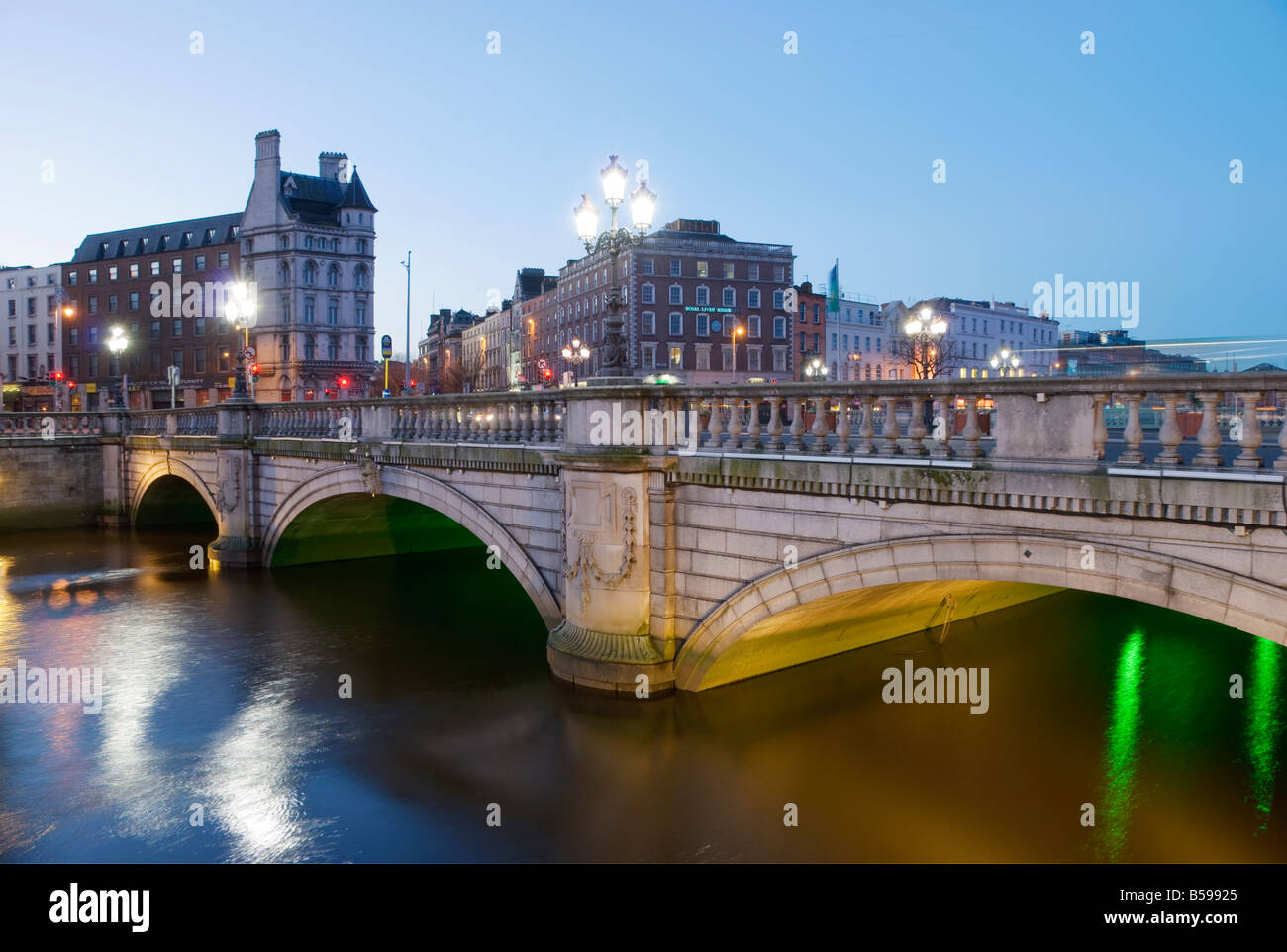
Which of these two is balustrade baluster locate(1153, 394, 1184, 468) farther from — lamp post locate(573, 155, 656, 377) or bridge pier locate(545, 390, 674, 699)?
lamp post locate(573, 155, 656, 377)

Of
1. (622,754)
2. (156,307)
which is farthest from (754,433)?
(156,307)

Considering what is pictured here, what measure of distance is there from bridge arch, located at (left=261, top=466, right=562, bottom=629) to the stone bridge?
55mm

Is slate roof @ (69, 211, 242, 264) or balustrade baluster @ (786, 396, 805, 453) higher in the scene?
slate roof @ (69, 211, 242, 264)

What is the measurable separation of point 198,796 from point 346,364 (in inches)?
2317

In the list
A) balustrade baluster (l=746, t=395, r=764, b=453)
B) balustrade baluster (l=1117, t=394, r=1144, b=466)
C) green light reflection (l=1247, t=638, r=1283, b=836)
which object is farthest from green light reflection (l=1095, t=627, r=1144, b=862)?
balustrade baluster (l=746, t=395, r=764, b=453)

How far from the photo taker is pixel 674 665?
45.4 ft

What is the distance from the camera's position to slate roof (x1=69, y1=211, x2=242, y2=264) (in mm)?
72750

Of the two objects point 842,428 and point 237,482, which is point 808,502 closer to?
point 842,428

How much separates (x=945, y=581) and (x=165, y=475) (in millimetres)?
30136

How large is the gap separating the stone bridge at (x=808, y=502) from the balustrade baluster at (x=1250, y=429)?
20mm

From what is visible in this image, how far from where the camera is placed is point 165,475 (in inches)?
1312

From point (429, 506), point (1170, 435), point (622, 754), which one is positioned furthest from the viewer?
point (429, 506)
